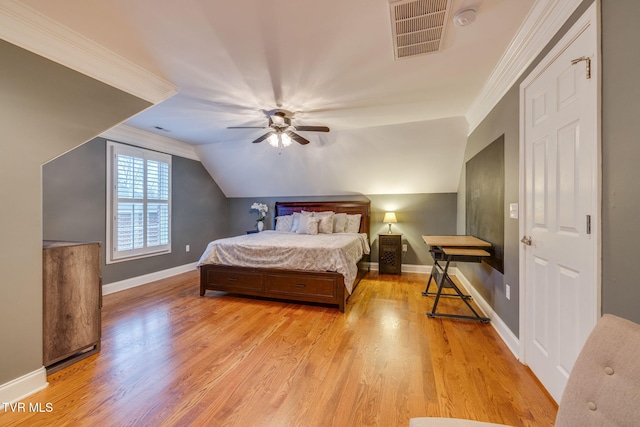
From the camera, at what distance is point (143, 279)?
4246 mm

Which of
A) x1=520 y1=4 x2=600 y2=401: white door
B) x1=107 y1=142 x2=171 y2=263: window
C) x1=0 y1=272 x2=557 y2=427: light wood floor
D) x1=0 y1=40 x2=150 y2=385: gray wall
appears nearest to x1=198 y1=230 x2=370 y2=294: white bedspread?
x1=0 y1=272 x2=557 y2=427: light wood floor

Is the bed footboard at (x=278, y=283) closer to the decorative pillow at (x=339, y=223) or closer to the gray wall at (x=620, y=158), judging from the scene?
the decorative pillow at (x=339, y=223)

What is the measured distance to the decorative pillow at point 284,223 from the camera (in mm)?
5370

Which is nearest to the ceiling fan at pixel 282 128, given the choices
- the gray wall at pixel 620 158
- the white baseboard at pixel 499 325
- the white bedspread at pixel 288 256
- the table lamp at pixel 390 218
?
the white bedspread at pixel 288 256

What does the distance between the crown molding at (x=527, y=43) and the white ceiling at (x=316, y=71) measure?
0.06 meters

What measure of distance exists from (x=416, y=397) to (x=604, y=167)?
64.4 inches

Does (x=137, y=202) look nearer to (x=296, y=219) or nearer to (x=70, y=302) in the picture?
(x=70, y=302)

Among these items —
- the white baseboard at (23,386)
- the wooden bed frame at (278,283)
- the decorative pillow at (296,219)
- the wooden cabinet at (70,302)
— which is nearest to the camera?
the white baseboard at (23,386)

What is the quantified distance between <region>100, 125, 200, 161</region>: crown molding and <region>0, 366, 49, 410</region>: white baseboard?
2.88m

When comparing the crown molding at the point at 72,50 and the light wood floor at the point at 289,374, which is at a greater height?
the crown molding at the point at 72,50

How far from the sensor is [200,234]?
18.1ft

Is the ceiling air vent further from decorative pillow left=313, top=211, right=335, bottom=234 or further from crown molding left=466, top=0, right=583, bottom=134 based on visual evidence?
decorative pillow left=313, top=211, right=335, bottom=234

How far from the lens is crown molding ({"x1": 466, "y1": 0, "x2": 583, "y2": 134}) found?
1.52m

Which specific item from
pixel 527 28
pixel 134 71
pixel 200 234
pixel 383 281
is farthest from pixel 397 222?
pixel 134 71
